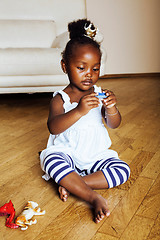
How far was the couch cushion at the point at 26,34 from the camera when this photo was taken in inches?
94.7

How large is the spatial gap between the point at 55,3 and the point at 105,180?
2.09 metres

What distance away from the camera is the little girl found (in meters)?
0.87

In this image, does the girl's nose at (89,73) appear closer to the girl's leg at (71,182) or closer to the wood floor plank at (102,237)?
the girl's leg at (71,182)

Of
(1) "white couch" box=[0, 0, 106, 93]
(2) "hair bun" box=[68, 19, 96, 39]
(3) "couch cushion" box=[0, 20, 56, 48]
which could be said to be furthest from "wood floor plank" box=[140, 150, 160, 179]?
(3) "couch cushion" box=[0, 20, 56, 48]

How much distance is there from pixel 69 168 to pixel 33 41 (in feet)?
5.89

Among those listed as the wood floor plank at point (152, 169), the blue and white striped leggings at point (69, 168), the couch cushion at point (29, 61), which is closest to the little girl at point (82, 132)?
the blue and white striped leggings at point (69, 168)

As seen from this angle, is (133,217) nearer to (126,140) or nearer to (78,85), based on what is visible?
(78,85)

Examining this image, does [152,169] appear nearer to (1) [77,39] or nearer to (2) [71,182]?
(2) [71,182]

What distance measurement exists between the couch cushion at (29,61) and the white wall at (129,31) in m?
1.76

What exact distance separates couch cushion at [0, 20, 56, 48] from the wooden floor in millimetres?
783

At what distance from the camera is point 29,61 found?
184 cm

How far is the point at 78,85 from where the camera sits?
3.13 ft

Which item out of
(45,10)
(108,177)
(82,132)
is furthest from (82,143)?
(45,10)

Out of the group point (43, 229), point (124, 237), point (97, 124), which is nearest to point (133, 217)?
point (124, 237)
